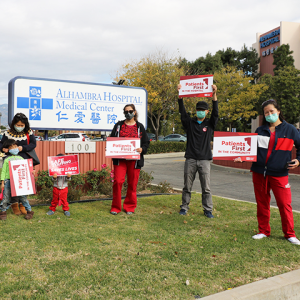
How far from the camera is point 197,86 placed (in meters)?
5.84

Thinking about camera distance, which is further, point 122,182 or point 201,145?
point 122,182

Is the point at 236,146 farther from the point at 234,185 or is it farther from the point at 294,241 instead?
the point at 234,185

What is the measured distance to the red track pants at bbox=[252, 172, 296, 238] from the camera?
424cm

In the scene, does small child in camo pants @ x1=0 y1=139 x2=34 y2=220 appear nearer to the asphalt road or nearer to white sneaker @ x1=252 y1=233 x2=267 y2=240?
white sneaker @ x1=252 y1=233 x2=267 y2=240

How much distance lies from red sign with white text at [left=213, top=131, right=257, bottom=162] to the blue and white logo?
15.7 ft

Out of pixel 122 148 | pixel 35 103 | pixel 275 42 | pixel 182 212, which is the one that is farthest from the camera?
pixel 275 42

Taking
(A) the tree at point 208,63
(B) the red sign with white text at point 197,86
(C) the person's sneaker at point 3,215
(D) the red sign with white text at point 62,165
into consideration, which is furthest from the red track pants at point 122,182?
(A) the tree at point 208,63

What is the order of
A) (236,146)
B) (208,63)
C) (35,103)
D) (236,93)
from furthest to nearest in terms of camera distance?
(208,63), (236,93), (35,103), (236,146)

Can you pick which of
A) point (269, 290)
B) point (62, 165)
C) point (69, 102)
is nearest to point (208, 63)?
point (69, 102)

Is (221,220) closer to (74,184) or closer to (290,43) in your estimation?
(74,184)

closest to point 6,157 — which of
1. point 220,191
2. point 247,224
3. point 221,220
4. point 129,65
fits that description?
point 221,220

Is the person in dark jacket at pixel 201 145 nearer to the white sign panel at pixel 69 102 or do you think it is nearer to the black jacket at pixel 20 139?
the black jacket at pixel 20 139

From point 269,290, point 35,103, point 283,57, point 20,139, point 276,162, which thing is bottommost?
point 269,290

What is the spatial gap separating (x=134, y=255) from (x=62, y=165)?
2470mm
